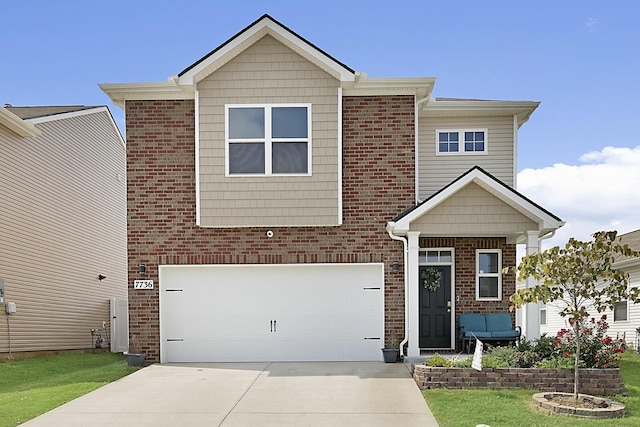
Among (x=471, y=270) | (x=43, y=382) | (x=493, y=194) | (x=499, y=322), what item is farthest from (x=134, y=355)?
(x=493, y=194)

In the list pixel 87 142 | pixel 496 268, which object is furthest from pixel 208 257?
pixel 87 142

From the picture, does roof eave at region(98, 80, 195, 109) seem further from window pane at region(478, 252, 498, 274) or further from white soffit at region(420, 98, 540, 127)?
window pane at region(478, 252, 498, 274)

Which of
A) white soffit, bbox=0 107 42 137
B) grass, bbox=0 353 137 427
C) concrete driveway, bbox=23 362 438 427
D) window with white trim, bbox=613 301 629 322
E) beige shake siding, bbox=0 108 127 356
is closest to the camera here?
concrete driveway, bbox=23 362 438 427

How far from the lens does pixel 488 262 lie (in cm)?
1388

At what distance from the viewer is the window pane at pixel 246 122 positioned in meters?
12.5

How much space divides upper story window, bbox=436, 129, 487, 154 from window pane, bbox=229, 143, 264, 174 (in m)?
4.48

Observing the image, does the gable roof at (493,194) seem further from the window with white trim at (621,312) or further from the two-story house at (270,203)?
the window with white trim at (621,312)

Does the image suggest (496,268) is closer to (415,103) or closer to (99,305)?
(415,103)

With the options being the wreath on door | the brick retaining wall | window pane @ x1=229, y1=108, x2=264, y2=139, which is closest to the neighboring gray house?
the wreath on door

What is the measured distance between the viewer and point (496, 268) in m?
13.8

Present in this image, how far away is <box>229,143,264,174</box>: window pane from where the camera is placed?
1246 cm

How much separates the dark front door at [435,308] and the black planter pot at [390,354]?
5.01 ft

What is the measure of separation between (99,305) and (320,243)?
1073 cm

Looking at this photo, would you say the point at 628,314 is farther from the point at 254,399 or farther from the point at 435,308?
the point at 254,399
